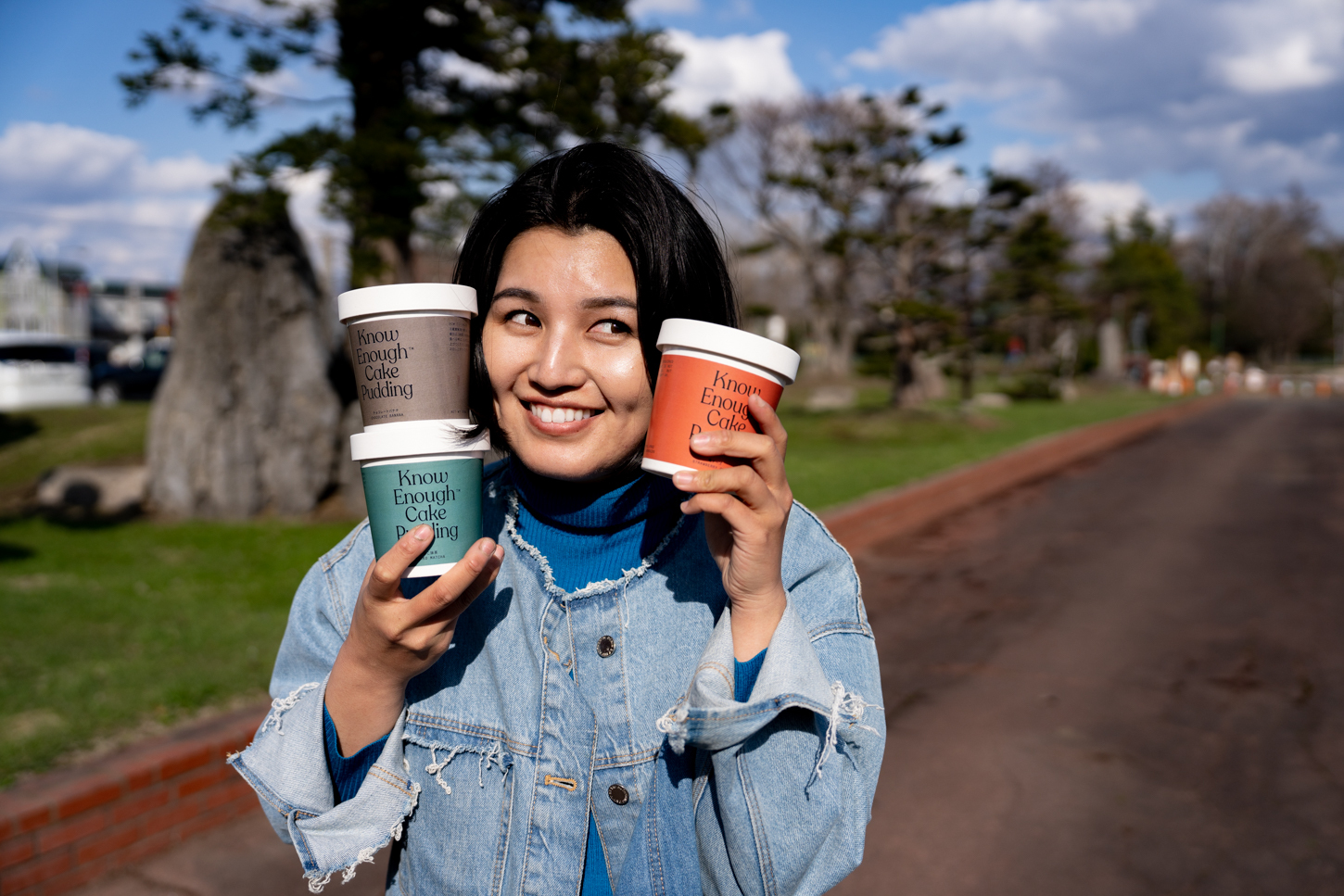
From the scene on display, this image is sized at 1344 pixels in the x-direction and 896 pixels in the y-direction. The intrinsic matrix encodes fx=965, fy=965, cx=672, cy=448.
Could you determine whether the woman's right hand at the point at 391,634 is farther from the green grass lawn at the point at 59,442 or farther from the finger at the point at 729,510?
the green grass lawn at the point at 59,442

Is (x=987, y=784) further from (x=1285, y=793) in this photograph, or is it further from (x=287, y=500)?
(x=287, y=500)

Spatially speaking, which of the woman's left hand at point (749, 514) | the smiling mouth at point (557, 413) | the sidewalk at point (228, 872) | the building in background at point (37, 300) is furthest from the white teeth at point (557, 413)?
the building in background at point (37, 300)

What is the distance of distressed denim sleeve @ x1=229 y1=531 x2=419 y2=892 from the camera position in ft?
4.50

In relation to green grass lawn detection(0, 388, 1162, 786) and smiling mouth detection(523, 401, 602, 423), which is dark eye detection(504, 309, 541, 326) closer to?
smiling mouth detection(523, 401, 602, 423)

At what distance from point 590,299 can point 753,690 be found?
595mm

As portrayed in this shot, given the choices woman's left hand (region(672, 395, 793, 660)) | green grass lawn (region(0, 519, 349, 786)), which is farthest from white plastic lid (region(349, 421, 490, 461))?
green grass lawn (region(0, 519, 349, 786))

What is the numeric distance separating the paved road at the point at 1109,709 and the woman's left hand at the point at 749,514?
248 cm

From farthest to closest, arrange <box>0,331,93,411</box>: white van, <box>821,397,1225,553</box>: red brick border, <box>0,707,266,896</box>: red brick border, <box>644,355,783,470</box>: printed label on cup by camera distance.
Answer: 1. <box>0,331,93,411</box>: white van
2. <box>821,397,1225,553</box>: red brick border
3. <box>0,707,266,896</box>: red brick border
4. <box>644,355,783,470</box>: printed label on cup

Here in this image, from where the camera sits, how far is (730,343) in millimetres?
1329

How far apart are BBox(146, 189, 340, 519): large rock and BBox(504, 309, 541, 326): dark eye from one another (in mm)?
7791

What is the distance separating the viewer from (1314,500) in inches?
441

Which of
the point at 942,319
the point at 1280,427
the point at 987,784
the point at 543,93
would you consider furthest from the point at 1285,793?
the point at 1280,427

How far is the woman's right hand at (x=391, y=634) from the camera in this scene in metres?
1.24

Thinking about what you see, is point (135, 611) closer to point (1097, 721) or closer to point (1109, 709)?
point (1097, 721)
